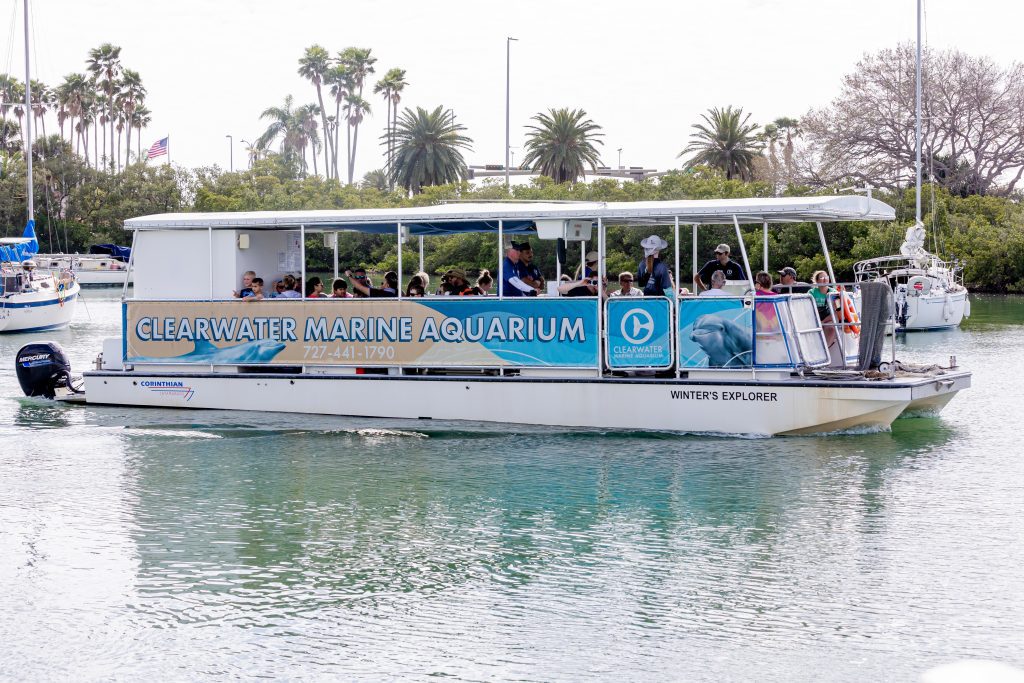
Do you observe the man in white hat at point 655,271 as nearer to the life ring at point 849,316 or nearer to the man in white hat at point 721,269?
the man in white hat at point 721,269

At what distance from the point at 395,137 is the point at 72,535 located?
73.7m

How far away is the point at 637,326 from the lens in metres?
15.8

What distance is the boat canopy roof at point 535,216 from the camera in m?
15.4


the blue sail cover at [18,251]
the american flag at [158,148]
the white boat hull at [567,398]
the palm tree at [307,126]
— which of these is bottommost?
the white boat hull at [567,398]

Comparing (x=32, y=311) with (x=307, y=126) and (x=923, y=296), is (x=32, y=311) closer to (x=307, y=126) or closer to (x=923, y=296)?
(x=923, y=296)

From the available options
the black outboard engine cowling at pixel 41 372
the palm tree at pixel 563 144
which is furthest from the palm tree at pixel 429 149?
the black outboard engine cowling at pixel 41 372

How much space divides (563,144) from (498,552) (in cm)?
6880

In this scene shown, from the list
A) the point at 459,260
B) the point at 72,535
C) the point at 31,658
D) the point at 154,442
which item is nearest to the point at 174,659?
the point at 31,658

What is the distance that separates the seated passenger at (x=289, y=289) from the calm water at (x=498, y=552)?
68.6 inches

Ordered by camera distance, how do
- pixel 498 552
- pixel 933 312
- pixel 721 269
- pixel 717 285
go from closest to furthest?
pixel 498 552 → pixel 717 285 → pixel 721 269 → pixel 933 312

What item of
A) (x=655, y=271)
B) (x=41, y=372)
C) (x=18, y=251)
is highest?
(x=18, y=251)

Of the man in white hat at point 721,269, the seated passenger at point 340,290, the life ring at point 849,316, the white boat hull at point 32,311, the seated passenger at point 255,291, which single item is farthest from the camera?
the white boat hull at point 32,311

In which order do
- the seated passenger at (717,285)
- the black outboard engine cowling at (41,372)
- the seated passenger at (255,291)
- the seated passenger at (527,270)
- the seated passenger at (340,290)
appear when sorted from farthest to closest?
the black outboard engine cowling at (41,372) < the seated passenger at (255,291) < the seated passenger at (340,290) < the seated passenger at (527,270) < the seated passenger at (717,285)

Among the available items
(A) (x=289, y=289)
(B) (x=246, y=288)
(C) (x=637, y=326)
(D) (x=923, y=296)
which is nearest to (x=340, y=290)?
(A) (x=289, y=289)
